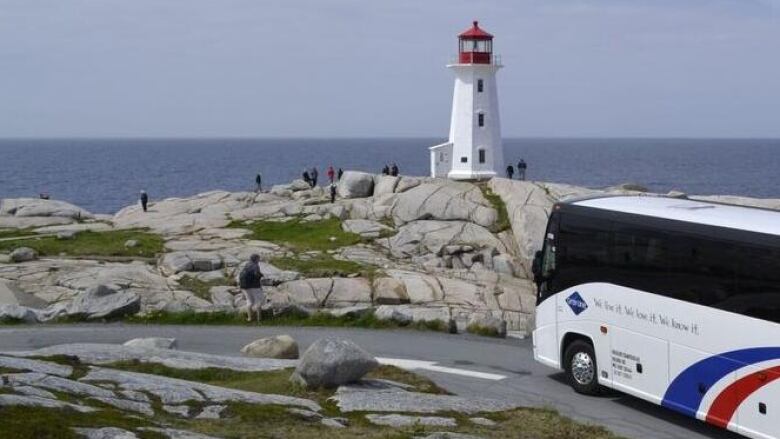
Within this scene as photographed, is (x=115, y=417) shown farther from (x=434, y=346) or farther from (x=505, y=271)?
(x=505, y=271)

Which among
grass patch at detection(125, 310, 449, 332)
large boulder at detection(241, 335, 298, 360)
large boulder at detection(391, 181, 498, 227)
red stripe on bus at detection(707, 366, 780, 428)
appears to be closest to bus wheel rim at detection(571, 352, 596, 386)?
red stripe on bus at detection(707, 366, 780, 428)

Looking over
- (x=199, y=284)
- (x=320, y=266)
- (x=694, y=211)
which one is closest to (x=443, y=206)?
(x=320, y=266)

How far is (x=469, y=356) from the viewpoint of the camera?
23328 mm

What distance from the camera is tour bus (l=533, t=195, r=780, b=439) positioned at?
1525cm

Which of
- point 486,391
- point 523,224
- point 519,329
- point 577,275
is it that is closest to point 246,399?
point 486,391

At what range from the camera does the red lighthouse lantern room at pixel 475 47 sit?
63.7 metres

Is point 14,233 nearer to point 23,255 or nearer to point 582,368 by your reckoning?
point 23,255

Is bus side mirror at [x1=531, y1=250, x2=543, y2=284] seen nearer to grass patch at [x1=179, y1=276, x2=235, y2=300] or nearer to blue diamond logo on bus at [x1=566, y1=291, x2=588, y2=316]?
blue diamond logo on bus at [x1=566, y1=291, x2=588, y2=316]

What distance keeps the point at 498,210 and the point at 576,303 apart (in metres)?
31.2

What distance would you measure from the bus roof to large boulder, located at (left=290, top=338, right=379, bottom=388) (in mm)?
5908

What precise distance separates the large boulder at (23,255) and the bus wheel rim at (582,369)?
1174 inches

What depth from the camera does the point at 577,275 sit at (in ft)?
62.4

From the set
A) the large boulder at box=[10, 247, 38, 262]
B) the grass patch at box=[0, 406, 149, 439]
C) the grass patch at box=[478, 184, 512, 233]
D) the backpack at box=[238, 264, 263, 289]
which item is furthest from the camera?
the grass patch at box=[478, 184, 512, 233]

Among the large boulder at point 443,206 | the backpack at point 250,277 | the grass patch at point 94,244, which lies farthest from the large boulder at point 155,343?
the large boulder at point 443,206
